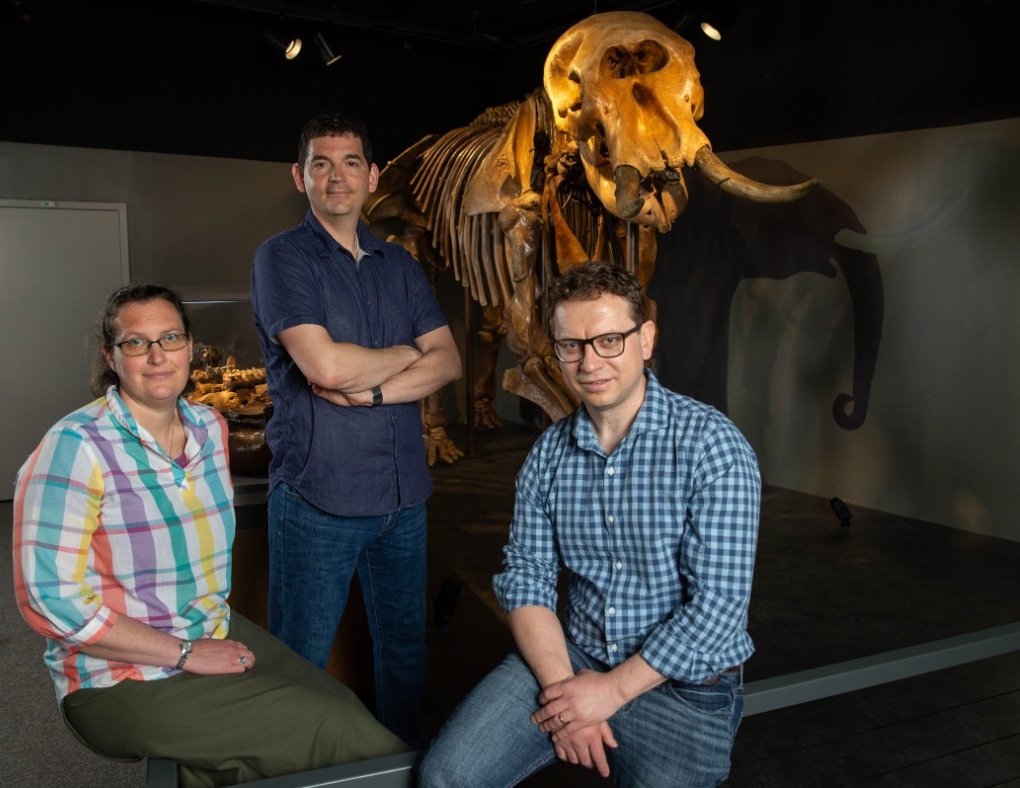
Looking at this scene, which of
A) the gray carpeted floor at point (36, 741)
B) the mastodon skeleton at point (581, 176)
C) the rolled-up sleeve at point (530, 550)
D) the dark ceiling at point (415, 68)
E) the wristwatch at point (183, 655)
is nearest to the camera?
the wristwatch at point (183, 655)

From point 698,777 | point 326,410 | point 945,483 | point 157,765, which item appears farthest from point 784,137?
point 157,765

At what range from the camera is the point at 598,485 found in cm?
176

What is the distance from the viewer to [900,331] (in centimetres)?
500

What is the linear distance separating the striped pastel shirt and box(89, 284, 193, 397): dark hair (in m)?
0.08

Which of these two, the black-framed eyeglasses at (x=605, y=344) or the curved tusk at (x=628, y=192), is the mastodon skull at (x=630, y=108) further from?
the black-framed eyeglasses at (x=605, y=344)

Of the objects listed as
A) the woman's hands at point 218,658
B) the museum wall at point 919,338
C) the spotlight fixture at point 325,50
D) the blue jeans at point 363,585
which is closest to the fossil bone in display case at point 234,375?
the blue jeans at point 363,585

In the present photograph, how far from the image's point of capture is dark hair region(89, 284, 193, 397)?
1.74 m

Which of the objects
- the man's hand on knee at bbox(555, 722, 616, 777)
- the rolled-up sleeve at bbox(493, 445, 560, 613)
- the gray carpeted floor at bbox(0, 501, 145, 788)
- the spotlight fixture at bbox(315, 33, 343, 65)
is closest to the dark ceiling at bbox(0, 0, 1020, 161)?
the spotlight fixture at bbox(315, 33, 343, 65)

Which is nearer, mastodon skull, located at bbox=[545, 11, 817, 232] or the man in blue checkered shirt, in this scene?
the man in blue checkered shirt

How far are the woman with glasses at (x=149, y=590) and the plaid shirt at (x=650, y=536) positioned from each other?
1.54 feet

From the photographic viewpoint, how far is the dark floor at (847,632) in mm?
2658

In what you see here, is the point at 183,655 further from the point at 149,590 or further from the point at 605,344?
the point at 605,344

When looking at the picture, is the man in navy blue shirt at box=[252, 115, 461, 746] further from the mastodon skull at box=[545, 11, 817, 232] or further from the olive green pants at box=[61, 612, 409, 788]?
the mastodon skull at box=[545, 11, 817, 232]

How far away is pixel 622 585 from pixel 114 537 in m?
0.95
